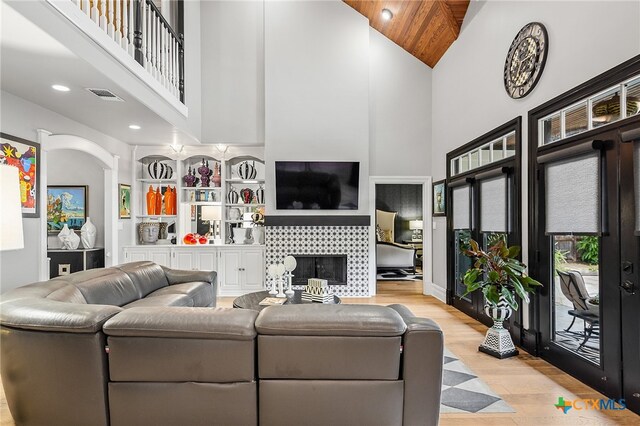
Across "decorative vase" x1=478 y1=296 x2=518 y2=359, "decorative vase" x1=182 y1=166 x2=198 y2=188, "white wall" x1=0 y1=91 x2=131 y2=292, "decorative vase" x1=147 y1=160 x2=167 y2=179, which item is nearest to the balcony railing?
"white wall" x1=0 y1=91 x2=131 y2=292

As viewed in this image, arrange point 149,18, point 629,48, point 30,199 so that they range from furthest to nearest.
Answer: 1. point 149,18
2. point 30,199
3. point 629,48

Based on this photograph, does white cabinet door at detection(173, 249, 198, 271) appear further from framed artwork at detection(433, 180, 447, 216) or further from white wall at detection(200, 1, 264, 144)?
framed artwork at detection(433, 180, 447, 216)

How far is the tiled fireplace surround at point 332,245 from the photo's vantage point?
6234 millimetres

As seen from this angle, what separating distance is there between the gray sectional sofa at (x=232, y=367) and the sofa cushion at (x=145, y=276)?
6.96ft

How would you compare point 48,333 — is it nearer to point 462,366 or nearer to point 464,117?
point 462,366

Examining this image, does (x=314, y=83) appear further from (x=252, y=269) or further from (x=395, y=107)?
(x=252, y=269)

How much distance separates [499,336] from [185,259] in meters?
4.91

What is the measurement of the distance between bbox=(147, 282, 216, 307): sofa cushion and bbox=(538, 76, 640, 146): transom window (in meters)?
3.91

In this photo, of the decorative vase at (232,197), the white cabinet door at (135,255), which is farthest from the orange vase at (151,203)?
the decorative vase at (232,197)

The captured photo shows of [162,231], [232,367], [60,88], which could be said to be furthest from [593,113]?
[162,231]

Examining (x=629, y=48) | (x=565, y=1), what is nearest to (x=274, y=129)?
(x=565, y=1)

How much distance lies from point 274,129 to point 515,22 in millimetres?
3722

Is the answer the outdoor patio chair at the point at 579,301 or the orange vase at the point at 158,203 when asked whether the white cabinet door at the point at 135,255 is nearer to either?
the orange vase at the point at 158,203

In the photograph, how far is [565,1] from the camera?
3.18 m
